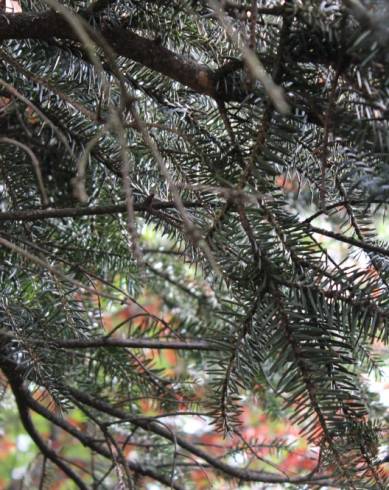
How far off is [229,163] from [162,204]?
0.16 feet

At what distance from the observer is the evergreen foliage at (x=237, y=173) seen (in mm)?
322

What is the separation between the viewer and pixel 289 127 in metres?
0.35

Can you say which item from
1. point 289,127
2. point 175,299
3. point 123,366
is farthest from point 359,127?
point 175,299

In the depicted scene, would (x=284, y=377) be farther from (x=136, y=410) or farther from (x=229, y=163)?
(x=136, y=410)

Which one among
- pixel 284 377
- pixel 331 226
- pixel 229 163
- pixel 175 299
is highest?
pixel 331 226

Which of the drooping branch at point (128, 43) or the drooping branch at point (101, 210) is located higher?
the drooping branch at point (128, 43)

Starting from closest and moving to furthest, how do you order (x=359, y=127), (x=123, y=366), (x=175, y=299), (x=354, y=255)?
(x=359, y=127) < (x=354, y=255) < (x=123, y=366) < (x=175, y=299)

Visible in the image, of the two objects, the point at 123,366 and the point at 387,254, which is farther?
the point at 123,366

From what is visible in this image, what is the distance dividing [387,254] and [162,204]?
135 millimetres

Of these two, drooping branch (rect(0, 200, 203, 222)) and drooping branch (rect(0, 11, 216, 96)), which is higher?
drooping branch (rect(0, 11, 216, 96))

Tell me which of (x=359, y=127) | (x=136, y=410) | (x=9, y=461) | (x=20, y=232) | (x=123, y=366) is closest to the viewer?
(x=359, y=127)

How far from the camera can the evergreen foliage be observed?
0.32 metres

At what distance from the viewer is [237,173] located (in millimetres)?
404

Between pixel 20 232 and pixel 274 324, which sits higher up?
pixel 20 232
